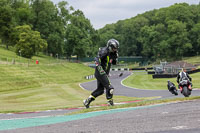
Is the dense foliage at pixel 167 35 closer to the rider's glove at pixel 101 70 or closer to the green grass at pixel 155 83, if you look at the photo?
the green grass at pixel 155 83

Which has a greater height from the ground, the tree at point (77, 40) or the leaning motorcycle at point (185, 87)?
the tree at point (77, 40)

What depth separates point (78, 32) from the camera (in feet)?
351

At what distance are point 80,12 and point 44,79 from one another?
75.0 meters

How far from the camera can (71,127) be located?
715 cm

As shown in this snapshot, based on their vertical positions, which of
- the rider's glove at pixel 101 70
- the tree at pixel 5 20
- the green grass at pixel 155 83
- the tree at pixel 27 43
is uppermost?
the tree at pixel 5 20

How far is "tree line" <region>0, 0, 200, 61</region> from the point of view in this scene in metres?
90.0

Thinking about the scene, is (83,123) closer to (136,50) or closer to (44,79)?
(44,79)

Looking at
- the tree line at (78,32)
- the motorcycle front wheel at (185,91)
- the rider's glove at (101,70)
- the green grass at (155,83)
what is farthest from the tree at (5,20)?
the rider's glove at (101,70)

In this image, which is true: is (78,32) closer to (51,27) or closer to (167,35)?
(51,27)

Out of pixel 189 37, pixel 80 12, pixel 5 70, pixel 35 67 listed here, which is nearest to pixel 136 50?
pixel 189 37

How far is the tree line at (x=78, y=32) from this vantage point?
90.0 meters

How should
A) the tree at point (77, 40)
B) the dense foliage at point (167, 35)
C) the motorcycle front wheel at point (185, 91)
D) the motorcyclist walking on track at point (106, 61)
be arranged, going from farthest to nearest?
the dense foliage at point (167, 35) → the tree at point (77, 40) → the motorcycle front wheel at point (185, 91) → the motorcyclist walking on track at point (106, 61)

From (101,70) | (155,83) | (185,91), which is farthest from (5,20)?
(101,70)

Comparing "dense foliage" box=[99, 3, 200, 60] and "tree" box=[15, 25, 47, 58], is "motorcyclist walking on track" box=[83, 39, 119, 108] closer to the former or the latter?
"tree" box=[15, 25, 47, 58]
